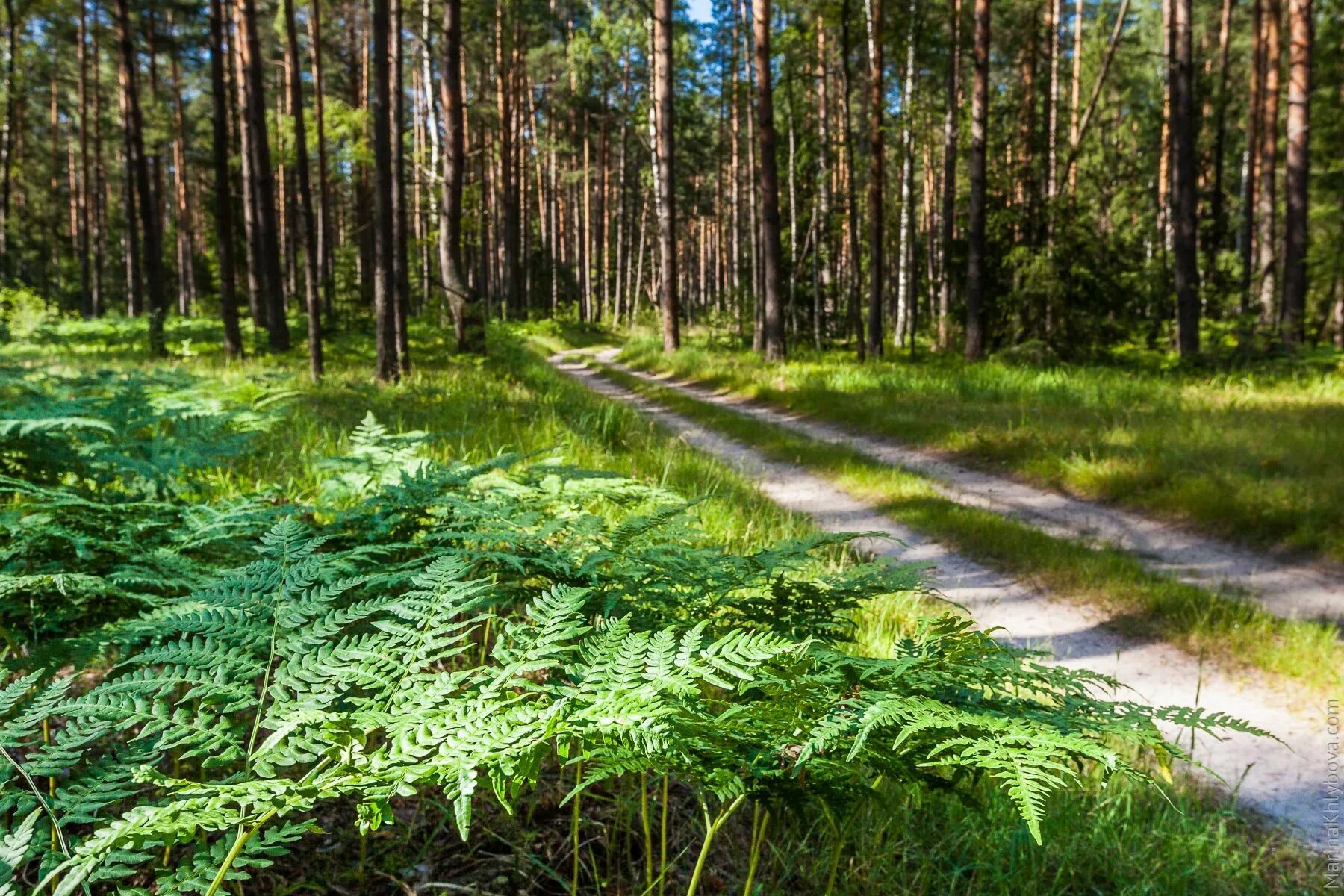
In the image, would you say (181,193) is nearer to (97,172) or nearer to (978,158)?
(97,172)

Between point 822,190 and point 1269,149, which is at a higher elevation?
point 822,190

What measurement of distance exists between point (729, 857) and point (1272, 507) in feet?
20.8

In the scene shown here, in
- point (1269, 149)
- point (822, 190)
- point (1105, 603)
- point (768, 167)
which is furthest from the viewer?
point (822, 190)

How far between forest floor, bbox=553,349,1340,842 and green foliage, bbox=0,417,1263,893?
0.48 meters

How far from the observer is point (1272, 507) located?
6.10m

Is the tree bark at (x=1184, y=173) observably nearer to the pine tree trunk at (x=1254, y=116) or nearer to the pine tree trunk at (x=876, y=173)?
the pine tree trunk at (x=876, y=173)

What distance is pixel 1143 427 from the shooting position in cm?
837

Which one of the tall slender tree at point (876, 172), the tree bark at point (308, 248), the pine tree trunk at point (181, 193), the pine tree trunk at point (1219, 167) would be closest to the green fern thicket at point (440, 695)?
the tree bark at point (308, 248)

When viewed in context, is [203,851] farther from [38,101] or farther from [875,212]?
[38,101]

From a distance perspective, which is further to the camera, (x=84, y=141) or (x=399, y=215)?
(x=84, y=141)

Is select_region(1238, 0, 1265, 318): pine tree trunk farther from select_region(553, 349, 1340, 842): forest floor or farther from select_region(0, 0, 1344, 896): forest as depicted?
select_region(553, 349, 1340, 842): forest floor

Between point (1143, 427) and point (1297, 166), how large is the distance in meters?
8.25

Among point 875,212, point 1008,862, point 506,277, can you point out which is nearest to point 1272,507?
point 1008,862

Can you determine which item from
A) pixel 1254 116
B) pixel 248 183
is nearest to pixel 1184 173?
pixel 1254 116
